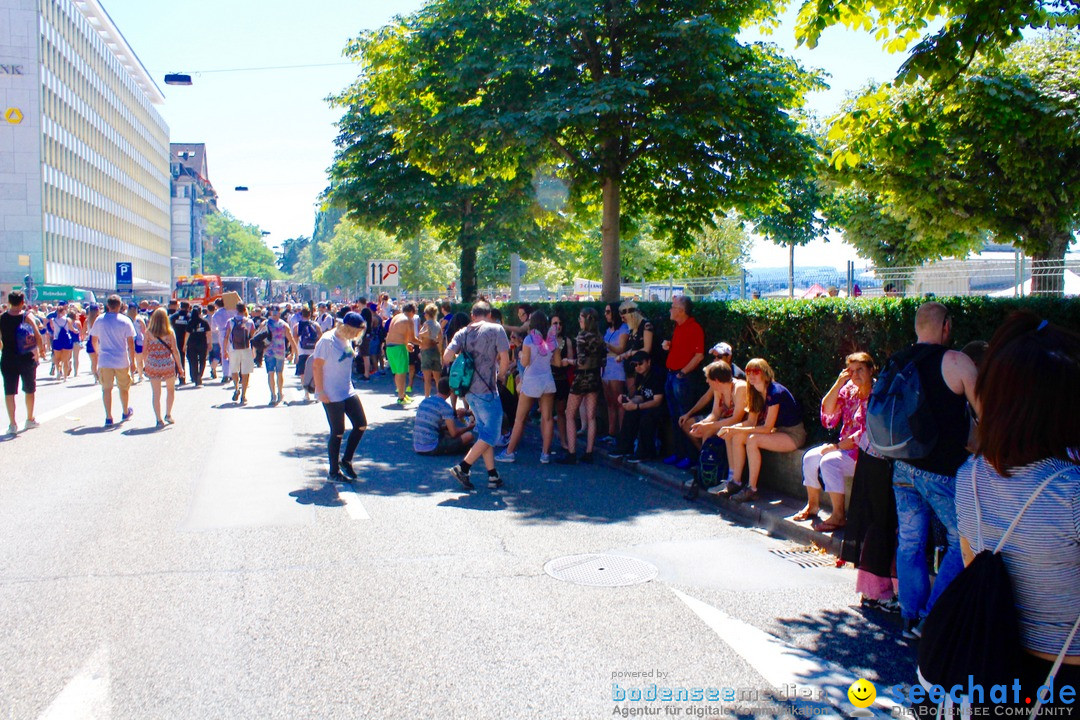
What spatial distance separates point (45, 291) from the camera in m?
51.0

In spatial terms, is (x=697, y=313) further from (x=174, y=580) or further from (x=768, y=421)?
(x=174, y=580)

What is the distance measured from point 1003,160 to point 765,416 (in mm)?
12609

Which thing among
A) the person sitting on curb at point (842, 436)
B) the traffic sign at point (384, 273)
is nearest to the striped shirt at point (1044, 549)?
the person sitting on curb at point (842, 436)

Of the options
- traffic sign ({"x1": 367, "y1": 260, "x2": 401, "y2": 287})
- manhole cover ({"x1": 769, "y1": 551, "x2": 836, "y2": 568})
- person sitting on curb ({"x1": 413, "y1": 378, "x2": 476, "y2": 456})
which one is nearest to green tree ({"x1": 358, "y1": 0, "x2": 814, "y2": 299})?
person sitting on curb ({"x1": 413, "y1": 378, "x2": 476, "y2": 456})

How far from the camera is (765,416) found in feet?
27.6

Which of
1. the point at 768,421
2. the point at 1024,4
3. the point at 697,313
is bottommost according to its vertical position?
the point at 768,421

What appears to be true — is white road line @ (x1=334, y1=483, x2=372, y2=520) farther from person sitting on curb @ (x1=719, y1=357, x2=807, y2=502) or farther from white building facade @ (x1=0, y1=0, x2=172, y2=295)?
white building facade @ (x1=0, y1=0, x2=172, y2=295)

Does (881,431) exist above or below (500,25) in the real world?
below

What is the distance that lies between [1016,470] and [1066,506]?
0.16 m

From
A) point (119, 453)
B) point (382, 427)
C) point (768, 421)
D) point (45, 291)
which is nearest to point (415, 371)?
point (382, 427)

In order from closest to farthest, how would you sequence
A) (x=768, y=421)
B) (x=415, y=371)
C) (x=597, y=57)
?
(x=768, y=421)
(x=597, y=57)
(x=415, y=371)

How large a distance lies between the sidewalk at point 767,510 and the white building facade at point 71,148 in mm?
51595

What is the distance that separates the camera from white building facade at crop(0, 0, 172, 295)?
177 feet

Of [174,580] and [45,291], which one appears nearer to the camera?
[174,580]
